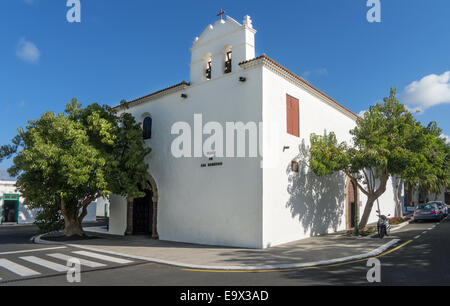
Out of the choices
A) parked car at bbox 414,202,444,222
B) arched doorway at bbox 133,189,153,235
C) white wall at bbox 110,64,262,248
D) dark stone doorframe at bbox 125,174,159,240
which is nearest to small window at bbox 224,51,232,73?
white wall at bbox 110,64,262,248

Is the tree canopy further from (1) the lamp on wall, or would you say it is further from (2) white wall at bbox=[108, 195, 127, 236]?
(2) white wall at bbox=[108, 195, 127, 236]

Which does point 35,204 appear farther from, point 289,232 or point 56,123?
point 289,232

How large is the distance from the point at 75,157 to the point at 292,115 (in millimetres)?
10544

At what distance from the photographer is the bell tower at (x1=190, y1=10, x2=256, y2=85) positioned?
14.3 m

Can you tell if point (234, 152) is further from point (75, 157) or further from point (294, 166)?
point (75, 157)

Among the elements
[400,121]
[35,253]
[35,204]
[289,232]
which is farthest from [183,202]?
[400,121]

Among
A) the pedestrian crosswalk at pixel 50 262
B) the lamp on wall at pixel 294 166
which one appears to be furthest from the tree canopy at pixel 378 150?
the pedestrian crosswalk at pixel 50 262

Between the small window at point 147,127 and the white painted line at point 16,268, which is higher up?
the small window at point 147,127

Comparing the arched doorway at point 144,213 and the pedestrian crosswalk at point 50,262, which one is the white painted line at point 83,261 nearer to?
the pedestrian crosswalk at point 50,262

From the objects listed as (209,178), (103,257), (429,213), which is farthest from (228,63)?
(429,213)

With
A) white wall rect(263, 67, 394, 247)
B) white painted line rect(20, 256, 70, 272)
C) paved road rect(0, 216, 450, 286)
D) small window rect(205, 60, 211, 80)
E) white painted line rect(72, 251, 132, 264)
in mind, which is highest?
small window rect(205, 60, 211, 80)

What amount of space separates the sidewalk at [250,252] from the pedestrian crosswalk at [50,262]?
86cm

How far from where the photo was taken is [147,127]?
60.3 ft

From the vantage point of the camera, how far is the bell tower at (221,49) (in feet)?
46.9
